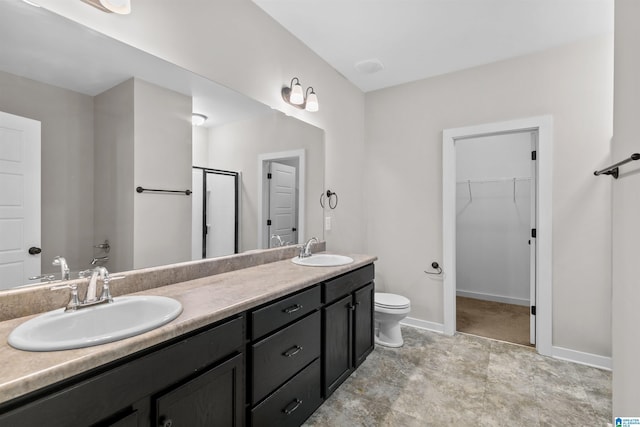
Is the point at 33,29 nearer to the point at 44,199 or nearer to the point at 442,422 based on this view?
the point at 44,199

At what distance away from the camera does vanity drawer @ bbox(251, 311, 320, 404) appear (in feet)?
4.46

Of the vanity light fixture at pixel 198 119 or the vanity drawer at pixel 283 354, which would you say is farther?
the vanity light fixture at pixel 198 119

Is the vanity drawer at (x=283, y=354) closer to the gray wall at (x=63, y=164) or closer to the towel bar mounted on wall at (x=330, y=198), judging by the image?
the gray wall at (x=63, y=164)

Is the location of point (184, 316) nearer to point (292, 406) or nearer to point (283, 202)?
point (292, 406)

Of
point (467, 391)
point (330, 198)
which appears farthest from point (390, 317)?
point (330, 198)

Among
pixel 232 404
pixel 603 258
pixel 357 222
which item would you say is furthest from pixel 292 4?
pixel 603 258

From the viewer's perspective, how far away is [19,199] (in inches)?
44.8

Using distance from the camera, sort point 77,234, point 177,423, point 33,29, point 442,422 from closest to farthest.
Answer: point 177,423 → point 33,29 → point 77,234 → point 442,422

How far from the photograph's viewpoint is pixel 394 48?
8.48ft

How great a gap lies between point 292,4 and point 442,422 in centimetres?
283

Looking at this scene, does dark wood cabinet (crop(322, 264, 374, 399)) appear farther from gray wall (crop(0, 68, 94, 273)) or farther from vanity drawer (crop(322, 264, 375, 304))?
gray wall (crop(0, 68, 94, 273))

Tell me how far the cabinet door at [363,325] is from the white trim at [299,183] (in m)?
0.70

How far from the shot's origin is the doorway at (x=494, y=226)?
3812mm

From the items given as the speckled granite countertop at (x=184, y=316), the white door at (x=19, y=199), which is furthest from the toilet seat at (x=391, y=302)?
the white door at (x=19, y=199)
